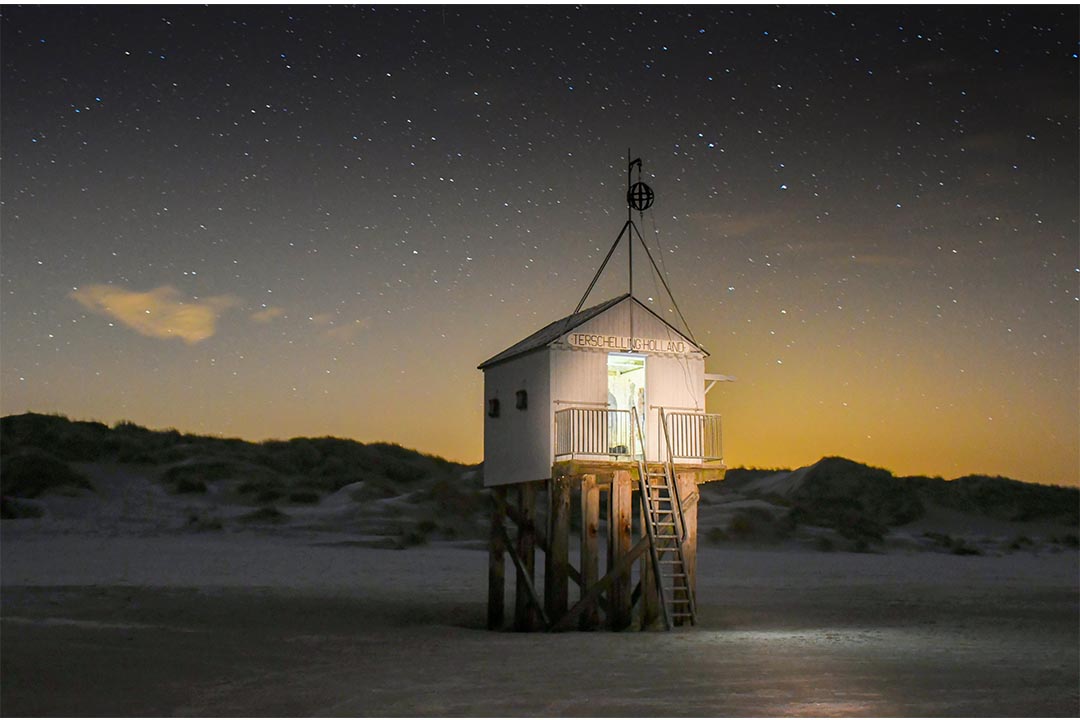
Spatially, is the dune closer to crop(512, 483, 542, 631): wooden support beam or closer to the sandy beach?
the sandy beach

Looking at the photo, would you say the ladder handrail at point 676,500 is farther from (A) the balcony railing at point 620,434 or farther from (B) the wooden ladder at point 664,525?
(A) the balcony railing at point 620,434

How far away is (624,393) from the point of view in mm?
24766

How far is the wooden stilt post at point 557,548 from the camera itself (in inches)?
885

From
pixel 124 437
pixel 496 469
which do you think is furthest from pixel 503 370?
pixel 124 437

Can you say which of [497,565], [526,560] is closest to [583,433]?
[526,560]

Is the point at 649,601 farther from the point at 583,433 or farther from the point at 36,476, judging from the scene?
the point at 36,476

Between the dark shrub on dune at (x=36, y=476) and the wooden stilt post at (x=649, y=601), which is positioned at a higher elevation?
the dark shrub on dune at (x=36, y=476)

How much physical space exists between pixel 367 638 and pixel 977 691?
10.1 meters

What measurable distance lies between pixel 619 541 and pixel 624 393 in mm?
3523

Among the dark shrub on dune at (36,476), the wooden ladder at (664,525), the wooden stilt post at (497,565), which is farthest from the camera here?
the dark shrub on dune at (36,476)

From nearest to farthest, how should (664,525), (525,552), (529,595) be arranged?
(664,525) < (529,595) < (525,552)

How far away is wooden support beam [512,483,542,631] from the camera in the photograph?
2336 cm

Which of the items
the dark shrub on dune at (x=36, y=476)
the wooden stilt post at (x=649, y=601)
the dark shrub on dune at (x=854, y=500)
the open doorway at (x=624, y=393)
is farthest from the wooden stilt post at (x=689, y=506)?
the dark shrub on dune at (x=36, y=476)

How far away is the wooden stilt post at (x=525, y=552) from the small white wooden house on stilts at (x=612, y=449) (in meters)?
0.03
